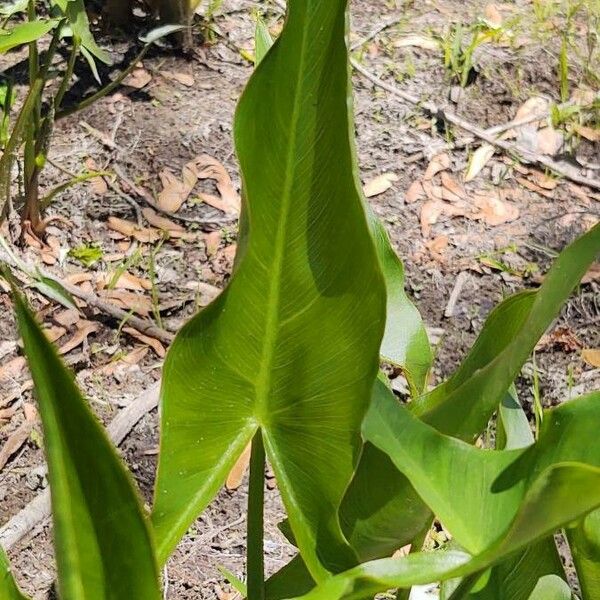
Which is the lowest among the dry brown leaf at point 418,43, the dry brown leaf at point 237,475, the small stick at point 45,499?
the dry brown leaf at point 237,475

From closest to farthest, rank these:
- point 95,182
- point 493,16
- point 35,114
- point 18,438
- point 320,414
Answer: point 320,414
point 18,438
point 35,114
point 95,182
point 493,16

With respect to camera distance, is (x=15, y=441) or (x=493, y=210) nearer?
(x=15, y=441)

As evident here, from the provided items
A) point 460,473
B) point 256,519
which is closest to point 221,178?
point 256,519

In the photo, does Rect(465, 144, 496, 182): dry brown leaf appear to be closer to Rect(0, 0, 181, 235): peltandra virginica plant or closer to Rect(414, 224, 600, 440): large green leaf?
Rect(0, 0, 181, 235): peltandra virginica plant

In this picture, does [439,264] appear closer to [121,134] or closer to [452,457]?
[121,134]

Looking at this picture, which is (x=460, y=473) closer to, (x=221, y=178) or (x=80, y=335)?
(x=80, y=335)

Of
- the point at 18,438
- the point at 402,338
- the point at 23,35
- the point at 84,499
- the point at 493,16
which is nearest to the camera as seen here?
the point at 84,499

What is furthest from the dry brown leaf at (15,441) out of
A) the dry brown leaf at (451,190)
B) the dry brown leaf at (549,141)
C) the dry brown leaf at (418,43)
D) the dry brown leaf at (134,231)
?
the dry brown leaf at (418,43)

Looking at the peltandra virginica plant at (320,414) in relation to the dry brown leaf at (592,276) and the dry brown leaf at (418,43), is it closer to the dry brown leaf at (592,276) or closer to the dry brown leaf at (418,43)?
the dry brown leaf at (592,276)
